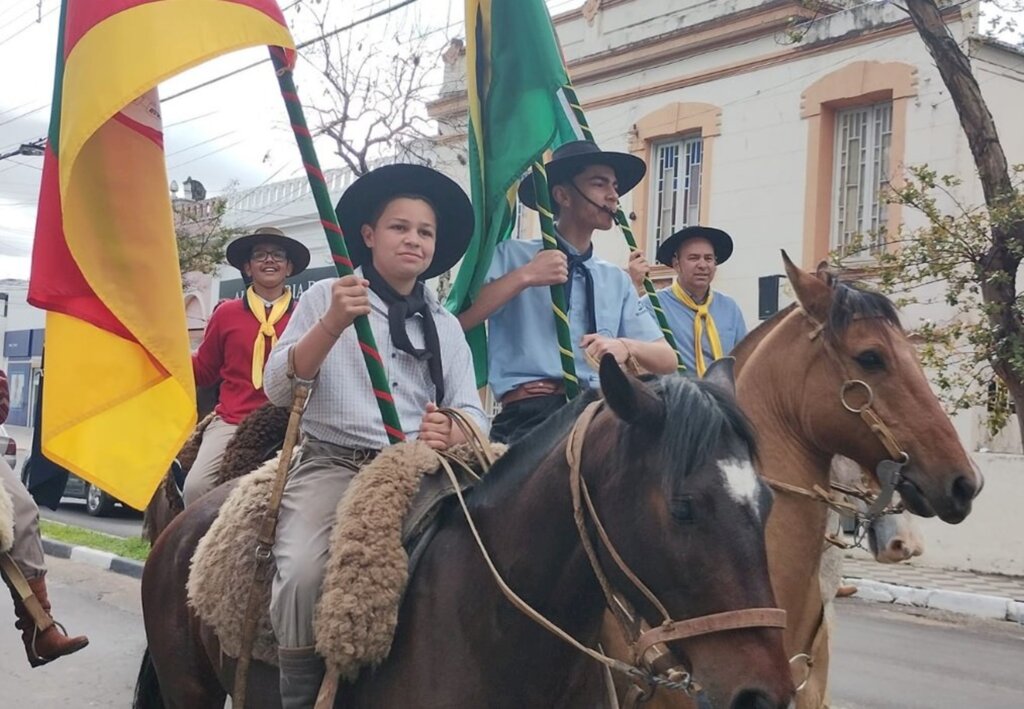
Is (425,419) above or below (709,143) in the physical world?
below

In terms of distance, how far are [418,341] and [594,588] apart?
46.7 inches

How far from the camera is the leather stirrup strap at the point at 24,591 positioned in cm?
543

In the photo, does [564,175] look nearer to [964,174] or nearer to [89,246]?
[89,246]

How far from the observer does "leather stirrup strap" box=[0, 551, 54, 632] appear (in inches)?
214

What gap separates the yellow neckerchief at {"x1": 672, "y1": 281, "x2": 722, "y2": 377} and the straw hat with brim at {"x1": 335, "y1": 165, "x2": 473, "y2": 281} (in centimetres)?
170

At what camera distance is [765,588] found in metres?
2.25

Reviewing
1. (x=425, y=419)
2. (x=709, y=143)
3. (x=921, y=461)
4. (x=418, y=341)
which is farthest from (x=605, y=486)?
(x=709, y=143)

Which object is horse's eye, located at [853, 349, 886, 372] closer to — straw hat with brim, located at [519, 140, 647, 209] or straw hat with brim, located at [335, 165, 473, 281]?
straw hat with brim, located at [519, 140, 647, 209]

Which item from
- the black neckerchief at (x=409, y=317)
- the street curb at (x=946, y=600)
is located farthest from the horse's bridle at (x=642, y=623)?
the street curb at (x=946, y=600)

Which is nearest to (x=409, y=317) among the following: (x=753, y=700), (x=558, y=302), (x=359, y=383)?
(x=359, y=383)

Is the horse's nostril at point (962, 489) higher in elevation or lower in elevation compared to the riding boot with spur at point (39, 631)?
higher

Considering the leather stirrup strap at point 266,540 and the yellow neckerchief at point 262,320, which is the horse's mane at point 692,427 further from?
the yellow neckerchief at point 262,320

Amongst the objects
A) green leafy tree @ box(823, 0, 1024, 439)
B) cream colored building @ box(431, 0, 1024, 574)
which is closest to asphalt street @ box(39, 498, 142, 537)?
cream colored building @ box(431, 0, 1024, 574)

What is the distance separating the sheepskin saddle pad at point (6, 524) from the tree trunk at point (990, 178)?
821 centimetres
